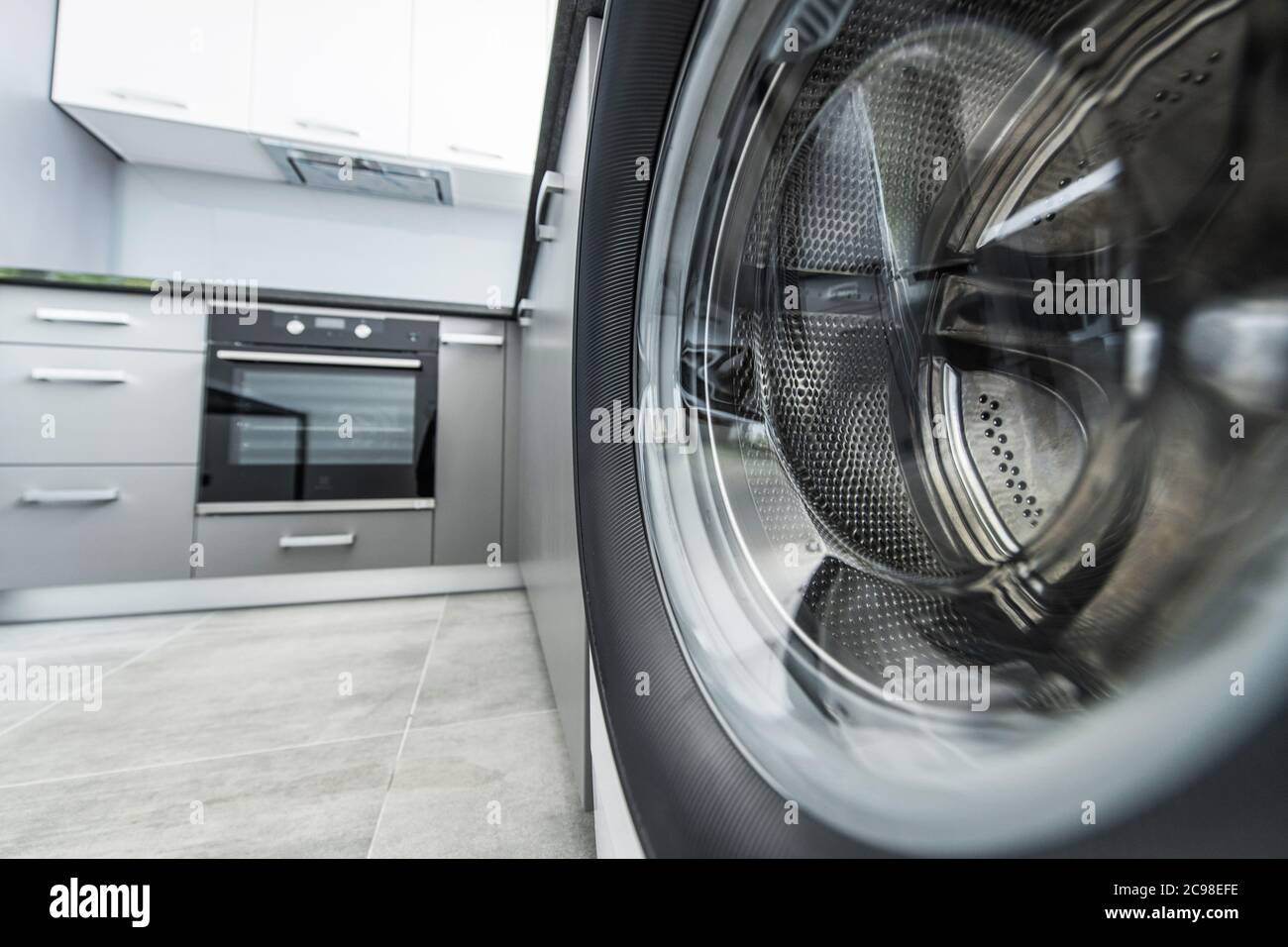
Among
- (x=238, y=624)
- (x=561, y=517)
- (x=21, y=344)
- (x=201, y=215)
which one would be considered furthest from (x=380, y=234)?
(x=561, y=517)

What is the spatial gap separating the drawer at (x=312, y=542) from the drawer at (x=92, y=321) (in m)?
0.48

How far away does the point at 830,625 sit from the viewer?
27 centimetres

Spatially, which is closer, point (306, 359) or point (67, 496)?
point (67, 496)

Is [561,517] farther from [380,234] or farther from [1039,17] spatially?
[380,234]

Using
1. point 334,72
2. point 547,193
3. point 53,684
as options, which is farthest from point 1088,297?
point 334,72

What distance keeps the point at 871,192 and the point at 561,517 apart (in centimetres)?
41

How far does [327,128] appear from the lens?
1.76 m

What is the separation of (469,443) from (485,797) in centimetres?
111

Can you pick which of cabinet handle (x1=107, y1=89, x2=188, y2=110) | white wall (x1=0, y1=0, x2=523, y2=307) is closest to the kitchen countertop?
white wall (x1=0, y1=0, x2=523, y2=307)

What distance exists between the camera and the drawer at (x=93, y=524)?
1.23m

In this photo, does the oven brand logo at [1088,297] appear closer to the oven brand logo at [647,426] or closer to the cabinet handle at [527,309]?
the oven brand logo at [647,426]

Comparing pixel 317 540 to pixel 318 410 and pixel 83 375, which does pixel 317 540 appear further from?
pixel 83 375

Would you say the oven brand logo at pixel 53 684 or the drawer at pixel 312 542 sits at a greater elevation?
the drawer at pixel 312 542
